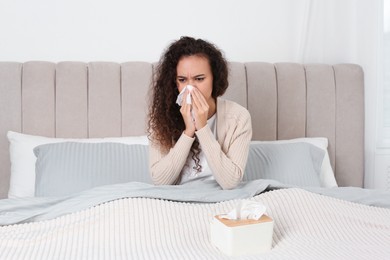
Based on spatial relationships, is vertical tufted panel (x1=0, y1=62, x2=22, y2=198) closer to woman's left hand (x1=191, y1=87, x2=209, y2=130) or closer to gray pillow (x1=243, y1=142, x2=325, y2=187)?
woman's left hand (x1=191, y1=87, x2=209, y2=130)

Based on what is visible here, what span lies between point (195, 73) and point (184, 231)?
681 mm

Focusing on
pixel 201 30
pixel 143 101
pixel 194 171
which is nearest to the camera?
pixel 194 171

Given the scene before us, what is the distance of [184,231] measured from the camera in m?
1.32

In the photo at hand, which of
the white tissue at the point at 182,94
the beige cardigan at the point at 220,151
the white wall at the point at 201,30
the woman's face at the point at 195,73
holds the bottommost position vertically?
the beige cardigan at the point at 220,151

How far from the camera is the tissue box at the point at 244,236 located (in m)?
1.15

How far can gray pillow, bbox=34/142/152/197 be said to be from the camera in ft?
6.13

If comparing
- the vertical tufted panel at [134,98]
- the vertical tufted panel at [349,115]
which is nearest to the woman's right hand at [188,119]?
the vertical tufted panel at [134,98]

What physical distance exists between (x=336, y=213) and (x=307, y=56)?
4.13ft

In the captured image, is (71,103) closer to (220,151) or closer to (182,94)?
(182,94)

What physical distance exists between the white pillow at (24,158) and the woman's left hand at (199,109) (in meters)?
0.46

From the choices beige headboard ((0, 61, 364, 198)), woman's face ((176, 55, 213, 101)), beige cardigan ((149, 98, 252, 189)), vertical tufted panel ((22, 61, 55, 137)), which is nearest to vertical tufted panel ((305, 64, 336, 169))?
beige headboard ((0, 61, 364, 198))

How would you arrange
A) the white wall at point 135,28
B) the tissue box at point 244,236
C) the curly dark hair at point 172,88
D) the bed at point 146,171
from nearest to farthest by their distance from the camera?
1. the tissue box at point 244,236
2. the bed at point 146,171
3. the curly dark hair at point 172,88
4. the white wall at point 135,28

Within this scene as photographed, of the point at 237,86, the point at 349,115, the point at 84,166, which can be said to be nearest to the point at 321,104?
the point at 349,115

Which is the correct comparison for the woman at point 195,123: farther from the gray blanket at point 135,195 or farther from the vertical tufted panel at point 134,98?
the vertical tufted panel at point 134,98
